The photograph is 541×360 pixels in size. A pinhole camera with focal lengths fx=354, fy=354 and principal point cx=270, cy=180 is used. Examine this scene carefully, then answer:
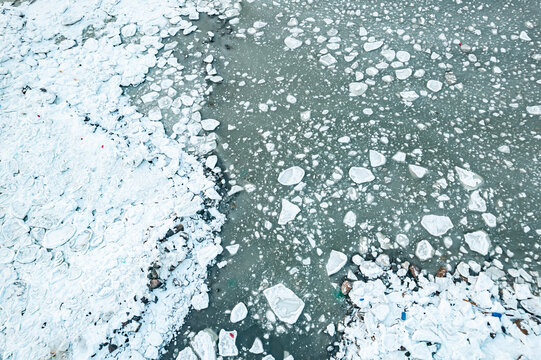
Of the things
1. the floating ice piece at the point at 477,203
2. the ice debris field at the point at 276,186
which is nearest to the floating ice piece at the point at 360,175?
the ice debris field at the point at 276,186

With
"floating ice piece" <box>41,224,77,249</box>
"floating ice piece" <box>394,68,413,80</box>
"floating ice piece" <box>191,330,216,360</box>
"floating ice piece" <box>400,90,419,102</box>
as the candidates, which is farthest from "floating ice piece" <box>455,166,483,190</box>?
"floating ice piece" <box>41,224,77,249</box>

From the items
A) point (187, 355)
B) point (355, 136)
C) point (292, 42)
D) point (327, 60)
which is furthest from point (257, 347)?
point (292, 42)

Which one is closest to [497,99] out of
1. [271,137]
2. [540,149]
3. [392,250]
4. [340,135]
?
[540,149]

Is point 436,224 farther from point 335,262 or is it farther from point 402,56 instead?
point 402,56

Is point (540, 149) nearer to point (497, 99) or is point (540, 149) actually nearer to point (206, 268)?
point (497, 99)

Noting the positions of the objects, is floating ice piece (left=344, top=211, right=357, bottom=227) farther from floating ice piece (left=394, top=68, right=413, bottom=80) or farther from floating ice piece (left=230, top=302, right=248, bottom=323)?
floating ice piece (left=394, top=68, right=413, bottom=80)
